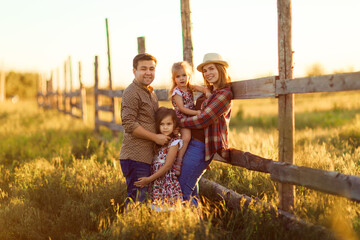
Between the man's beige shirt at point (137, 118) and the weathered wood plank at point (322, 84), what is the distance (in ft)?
4.63

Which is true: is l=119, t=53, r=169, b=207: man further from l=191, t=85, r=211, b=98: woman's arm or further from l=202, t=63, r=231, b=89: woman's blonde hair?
l=202, t=63, r=231, b=89: woman's blonde hair

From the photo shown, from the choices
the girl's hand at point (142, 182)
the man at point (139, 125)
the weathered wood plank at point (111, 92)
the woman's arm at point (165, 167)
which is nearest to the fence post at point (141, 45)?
the weathered wood plank at point (111, 92)

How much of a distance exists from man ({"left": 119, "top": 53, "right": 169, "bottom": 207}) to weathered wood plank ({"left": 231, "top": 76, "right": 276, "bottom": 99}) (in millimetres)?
985

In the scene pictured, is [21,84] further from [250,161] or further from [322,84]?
[322,84]

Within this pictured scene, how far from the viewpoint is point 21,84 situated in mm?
51719

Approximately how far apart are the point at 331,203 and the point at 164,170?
1779mm

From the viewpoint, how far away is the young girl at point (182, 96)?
3.66 m

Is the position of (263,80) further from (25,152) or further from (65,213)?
(25,152)

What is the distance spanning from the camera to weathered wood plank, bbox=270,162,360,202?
8.73 feet

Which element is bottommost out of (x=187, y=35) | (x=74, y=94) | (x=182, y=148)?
(x=182, y=148)

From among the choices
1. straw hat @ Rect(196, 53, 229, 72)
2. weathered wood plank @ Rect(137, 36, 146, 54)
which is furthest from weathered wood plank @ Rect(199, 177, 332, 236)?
weathered wood plank @ Rect(137, 36, 146, 54)

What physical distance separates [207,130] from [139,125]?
74 centimetres

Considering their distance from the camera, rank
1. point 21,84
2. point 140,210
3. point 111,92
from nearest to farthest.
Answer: point 140,210 < point 111,92 < point 21,84

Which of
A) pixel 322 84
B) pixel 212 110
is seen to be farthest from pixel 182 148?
pixel 322 84
